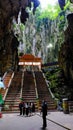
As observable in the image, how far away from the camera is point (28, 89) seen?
3256 cm

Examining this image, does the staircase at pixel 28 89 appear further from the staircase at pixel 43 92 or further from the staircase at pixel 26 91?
the staircase at pixel 43 92

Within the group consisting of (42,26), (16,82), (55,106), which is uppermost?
(42,26)

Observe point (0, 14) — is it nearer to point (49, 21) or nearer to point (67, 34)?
point (67, 34)

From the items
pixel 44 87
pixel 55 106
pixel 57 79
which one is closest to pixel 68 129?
pixel 55 106

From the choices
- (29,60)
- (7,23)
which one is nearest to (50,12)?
(29,60)

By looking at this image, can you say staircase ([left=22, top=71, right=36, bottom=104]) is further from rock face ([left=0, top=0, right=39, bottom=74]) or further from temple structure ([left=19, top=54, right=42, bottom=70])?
temple structure ([left=19, top=54, right=42, bottom=70])

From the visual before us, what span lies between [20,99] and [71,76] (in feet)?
33.5

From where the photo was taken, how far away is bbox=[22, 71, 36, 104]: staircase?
29391 millimetres

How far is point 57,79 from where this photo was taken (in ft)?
126

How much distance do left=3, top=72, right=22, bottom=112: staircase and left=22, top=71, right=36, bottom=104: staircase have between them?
693 millimetres

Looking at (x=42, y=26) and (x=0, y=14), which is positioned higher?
(x=42, y=26)

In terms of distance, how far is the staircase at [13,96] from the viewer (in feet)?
88.7

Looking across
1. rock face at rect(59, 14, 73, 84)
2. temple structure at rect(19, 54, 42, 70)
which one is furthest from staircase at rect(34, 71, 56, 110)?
temple structure at rect(19, 54, 42, 70)

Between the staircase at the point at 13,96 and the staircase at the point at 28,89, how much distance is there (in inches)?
27.3
